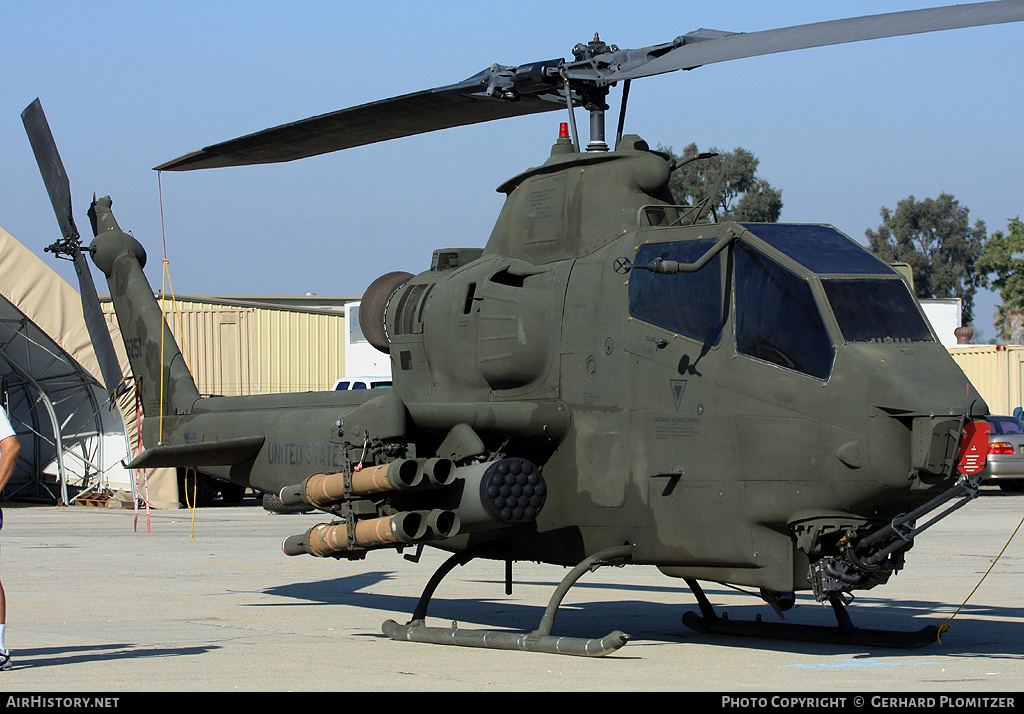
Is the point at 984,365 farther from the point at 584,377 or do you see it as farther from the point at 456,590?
the point at 584,377

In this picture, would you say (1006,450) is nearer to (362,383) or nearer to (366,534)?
(362,383)

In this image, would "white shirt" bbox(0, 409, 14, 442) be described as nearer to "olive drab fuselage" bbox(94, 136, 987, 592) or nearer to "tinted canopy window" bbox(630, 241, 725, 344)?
"olive drab fuselage" bbox(94, 136, 987, 592)

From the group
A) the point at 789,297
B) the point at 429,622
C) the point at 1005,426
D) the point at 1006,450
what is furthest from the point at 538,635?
the point at 1005,426

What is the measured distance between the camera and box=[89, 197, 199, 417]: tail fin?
43.3ft

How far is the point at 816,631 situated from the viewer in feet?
31.4

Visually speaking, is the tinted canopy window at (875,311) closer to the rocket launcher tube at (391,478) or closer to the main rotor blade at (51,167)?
the rocket launcher tube at (391,478)

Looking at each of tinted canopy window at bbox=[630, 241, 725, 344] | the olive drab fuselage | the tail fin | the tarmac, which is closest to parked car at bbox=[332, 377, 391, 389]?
the tarmac

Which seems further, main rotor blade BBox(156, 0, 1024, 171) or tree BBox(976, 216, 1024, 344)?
tree BBox(976, 216, 1024, 344)

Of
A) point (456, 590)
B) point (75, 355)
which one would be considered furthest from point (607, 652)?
point (75, 355)

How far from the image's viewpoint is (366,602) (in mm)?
12586

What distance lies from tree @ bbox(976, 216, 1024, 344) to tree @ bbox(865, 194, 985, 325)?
4464mm

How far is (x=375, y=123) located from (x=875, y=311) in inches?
172

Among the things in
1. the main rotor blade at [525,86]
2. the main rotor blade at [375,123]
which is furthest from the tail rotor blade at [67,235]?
the main rotor blade at [375,123]
